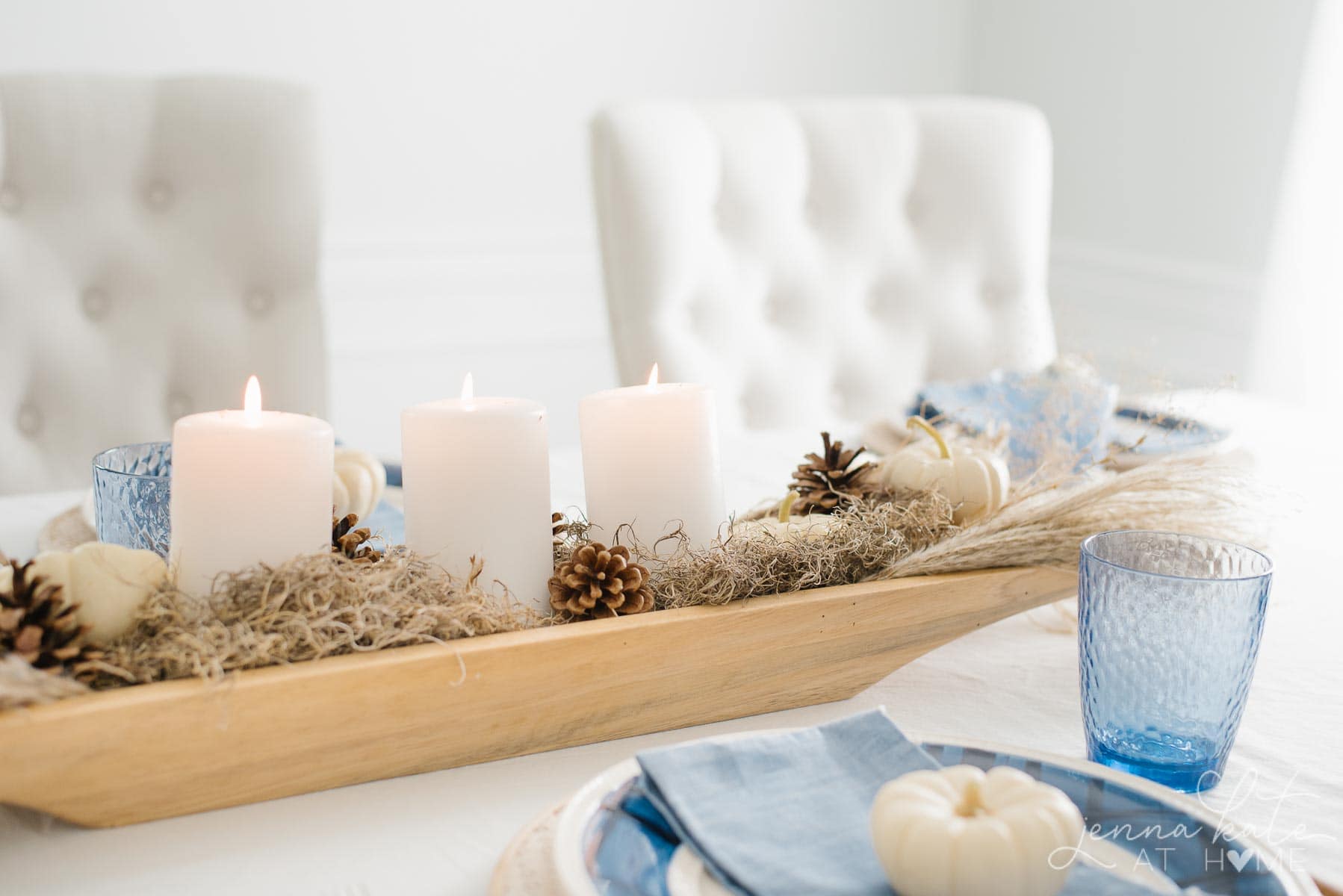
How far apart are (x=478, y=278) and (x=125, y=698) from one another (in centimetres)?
223

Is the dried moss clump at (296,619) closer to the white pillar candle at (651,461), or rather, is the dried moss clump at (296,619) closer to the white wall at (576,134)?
the white pillar candle at (651,461)

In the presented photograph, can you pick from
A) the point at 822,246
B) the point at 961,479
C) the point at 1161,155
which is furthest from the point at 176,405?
the point at 1161,155

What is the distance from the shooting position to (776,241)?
1.57m

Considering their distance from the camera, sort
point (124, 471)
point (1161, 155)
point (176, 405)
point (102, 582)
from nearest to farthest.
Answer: point (102, 582) < point (124, 471) < point (176, 405) < point (1161, 155)

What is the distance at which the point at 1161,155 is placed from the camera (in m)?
2.55

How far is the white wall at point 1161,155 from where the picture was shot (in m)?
2.33

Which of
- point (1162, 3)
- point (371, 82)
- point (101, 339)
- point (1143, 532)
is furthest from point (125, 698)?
point (1162, 3)

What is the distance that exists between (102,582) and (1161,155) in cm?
254

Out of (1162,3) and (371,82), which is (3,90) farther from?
(1162,3)

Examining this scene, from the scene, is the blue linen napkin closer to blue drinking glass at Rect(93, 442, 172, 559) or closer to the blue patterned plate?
the blue patterned plate

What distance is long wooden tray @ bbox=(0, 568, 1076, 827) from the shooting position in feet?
1.59

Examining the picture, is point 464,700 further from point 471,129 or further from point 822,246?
point 471,129

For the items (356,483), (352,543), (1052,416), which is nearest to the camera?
(352,543)

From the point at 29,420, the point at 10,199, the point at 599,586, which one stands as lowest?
the point at 29,420
